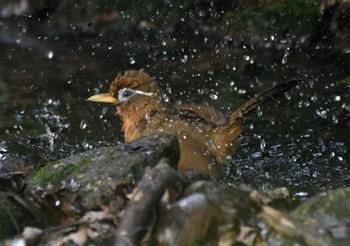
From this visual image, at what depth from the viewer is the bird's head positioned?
20.5 ft

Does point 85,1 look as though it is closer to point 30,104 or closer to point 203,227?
point 30,104

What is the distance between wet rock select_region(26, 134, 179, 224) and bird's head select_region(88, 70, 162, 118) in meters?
2.35

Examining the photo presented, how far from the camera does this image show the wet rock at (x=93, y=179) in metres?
3.35

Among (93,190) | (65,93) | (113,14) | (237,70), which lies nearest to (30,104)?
Result: (65,93)

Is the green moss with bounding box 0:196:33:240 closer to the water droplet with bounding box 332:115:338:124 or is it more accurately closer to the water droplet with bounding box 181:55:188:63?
the water droplet with bounding box 332:115:338:124

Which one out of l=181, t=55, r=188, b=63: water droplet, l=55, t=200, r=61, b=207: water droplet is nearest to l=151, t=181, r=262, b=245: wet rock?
l=55, t=200, r=61, b=207: water droplet

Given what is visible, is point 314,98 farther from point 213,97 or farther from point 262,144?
point 262,144

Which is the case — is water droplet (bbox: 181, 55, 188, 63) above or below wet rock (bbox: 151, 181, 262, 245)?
above

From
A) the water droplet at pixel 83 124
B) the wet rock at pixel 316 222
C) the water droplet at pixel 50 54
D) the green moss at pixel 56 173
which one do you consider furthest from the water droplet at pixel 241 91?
the wet rock at pixel 316 222

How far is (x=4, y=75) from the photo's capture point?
30.2ft

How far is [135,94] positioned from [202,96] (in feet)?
7.55

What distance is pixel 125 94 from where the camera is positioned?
635 centimetres

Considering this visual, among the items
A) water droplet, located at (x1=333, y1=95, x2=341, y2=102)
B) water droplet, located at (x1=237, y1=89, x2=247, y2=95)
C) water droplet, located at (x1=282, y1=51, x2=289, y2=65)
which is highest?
water droplet, located at (x1=282, y1=51, x2=289, y2=65)

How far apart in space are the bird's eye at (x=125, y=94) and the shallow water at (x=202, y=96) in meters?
0.77
